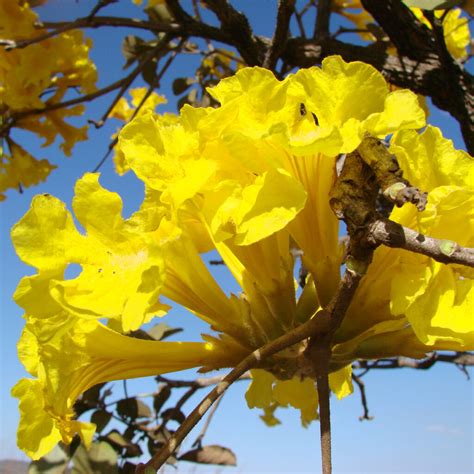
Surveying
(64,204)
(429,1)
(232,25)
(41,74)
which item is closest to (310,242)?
(64,204)

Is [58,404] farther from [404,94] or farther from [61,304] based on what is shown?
[404,94]

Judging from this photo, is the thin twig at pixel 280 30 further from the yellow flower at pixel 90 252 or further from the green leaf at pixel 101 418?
the green leaf at pixel 101 418

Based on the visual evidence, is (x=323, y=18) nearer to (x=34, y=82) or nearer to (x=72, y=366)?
(x=34, y=82)

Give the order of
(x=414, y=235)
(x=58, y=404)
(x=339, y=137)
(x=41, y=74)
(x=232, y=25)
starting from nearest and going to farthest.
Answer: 1. (x=414, y=235)
2. (x=339, y=137)
3. (x=58, y=404)
4. (x=232, y=25)
5. (x=41, y=74)

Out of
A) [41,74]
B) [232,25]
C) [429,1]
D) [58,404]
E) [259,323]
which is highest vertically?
[41,74]

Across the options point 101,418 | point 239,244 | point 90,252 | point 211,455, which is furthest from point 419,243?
point 211,455

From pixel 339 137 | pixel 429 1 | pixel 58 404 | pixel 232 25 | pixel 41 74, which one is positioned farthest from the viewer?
pixel 41 74
